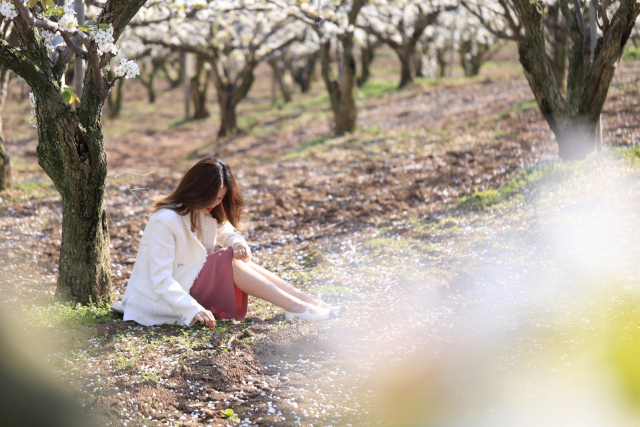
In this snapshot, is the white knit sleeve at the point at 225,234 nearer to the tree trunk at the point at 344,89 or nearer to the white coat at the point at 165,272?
the white coat at the point at 165,272

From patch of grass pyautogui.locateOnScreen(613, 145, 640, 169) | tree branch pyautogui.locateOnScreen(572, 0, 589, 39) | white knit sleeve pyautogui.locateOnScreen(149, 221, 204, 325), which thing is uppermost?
tree branch pyautogui.locateOnScreen(572, 0, 589, 39)

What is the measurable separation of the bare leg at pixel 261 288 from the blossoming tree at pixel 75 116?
1.30 meters

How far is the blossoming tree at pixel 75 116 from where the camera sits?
4004mm

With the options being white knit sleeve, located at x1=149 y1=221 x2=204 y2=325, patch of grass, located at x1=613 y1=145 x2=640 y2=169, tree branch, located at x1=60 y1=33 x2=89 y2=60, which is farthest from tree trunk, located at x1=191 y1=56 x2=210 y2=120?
white knit sleeve, located at x1=149 y1=221 x2=204 y2=325

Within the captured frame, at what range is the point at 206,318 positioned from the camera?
430 cm

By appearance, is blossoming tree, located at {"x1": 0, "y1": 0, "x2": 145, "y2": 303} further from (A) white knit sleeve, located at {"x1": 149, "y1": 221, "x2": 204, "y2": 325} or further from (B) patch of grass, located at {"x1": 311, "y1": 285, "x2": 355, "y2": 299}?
(B) patch of grass, located at {"x1": 311, "y1": 285, "x2": 355, "y2": 299}

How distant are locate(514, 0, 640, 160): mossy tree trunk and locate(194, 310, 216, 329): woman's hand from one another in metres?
5.34

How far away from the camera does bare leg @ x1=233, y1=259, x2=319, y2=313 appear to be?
4609mm

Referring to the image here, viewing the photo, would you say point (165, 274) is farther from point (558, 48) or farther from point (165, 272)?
point (558, 48)

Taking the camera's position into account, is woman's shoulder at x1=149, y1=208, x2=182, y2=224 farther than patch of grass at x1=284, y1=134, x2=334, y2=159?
No

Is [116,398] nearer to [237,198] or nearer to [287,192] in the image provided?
[237,198]

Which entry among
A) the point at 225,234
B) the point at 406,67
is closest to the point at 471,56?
the point at 406,67

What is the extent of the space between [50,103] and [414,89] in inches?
701

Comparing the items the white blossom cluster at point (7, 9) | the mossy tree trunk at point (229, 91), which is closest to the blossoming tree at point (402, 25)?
the mossy tree trunk at point (229, 91)
